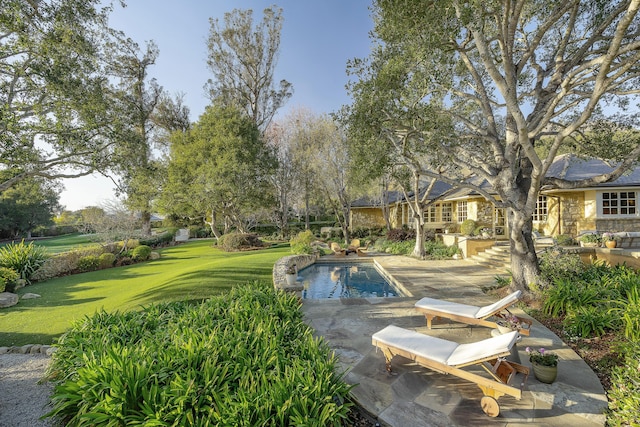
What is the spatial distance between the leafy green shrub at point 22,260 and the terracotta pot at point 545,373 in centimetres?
1658

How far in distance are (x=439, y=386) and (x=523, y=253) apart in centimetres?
558

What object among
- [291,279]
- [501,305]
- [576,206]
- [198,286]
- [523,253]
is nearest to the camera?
[501,305]

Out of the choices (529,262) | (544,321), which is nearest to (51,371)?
(544,321)

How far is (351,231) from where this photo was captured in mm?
24531

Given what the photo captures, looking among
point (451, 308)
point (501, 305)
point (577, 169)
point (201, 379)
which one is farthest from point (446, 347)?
point (577, 169)

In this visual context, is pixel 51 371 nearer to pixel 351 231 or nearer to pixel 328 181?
pixel 328 181

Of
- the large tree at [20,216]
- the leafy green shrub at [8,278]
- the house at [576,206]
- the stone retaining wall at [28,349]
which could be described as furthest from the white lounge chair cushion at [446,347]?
the large tree at [20,216]

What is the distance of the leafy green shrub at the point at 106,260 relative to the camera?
15305 mm

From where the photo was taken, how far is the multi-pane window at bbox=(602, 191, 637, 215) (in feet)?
46.5

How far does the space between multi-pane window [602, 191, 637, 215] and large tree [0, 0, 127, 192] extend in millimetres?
22138

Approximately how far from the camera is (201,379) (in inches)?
126

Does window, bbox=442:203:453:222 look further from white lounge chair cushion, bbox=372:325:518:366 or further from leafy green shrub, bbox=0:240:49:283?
leafy green shrub, bbox=0:240:49:283

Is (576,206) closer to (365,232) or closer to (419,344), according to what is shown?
(365,232)

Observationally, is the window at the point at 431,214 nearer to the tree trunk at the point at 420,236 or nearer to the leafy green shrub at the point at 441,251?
the leafy green shrub at the point at 441,251
